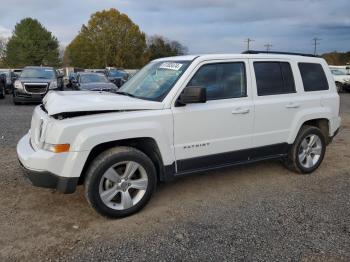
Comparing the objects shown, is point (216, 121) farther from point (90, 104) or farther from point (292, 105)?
point (90, 104)

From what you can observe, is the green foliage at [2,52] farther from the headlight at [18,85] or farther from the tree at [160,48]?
the headlight at [18,85]

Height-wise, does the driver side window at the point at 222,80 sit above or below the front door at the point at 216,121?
above

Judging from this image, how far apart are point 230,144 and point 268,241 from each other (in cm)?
142

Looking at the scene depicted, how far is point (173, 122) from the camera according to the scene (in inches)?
160

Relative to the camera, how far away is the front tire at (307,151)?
5305 mm

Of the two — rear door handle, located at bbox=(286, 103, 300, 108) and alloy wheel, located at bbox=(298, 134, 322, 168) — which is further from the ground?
rear door handle, located at bbox=(286, 103, 300, 108)

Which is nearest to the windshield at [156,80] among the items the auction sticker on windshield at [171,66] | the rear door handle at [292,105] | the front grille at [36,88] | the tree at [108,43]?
the auction sticker on windshield at [171,66]

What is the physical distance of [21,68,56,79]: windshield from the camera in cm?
1545

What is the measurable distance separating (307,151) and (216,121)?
1.99 metres

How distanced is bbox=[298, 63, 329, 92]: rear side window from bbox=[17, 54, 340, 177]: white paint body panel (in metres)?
0.10

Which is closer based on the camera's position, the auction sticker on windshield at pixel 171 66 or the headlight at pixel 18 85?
the auction sticker on windshield at pixel 171 66

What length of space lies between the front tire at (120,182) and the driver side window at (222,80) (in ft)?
3.78

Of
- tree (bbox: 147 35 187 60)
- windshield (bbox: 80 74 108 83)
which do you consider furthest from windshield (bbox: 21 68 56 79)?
tree (bbox: 147 35 187 60)

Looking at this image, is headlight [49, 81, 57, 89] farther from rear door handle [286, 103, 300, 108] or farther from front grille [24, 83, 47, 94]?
rear door handle [286, 103, 300, 108]
